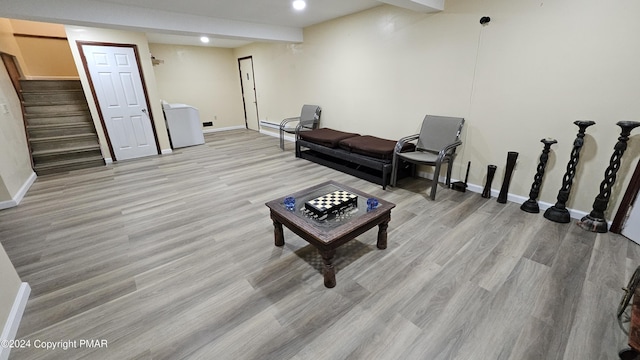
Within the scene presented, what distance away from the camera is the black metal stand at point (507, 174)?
2.66 metres

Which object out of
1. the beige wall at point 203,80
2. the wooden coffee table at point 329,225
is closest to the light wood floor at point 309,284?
the wooden coffee table at point 329,225

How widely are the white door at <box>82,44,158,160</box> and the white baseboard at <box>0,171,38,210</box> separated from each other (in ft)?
3.81

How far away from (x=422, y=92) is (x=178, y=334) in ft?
11.5

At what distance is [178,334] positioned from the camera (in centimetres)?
141

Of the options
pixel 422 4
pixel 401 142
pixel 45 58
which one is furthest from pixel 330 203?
pixel 45 58

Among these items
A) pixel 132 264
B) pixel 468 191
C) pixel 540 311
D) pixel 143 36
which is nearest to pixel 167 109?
pixel 143 36

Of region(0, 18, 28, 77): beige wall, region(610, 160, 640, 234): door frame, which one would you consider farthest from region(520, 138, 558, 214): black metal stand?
region(0, 18, 28, 77): beige wall

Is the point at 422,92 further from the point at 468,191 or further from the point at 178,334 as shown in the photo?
the point at 178,334

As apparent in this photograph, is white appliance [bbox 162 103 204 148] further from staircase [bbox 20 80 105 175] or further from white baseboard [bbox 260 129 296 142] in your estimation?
white baseboard [bbox 260 129 296 142]

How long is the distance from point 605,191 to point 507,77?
135 centimetres

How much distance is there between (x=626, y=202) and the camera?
215cm

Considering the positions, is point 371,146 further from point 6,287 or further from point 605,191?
point 6,287

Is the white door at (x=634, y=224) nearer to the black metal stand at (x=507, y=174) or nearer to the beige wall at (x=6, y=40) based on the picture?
the black metal stand at (x=507, y=174)

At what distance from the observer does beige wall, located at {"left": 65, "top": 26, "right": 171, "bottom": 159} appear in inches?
158
